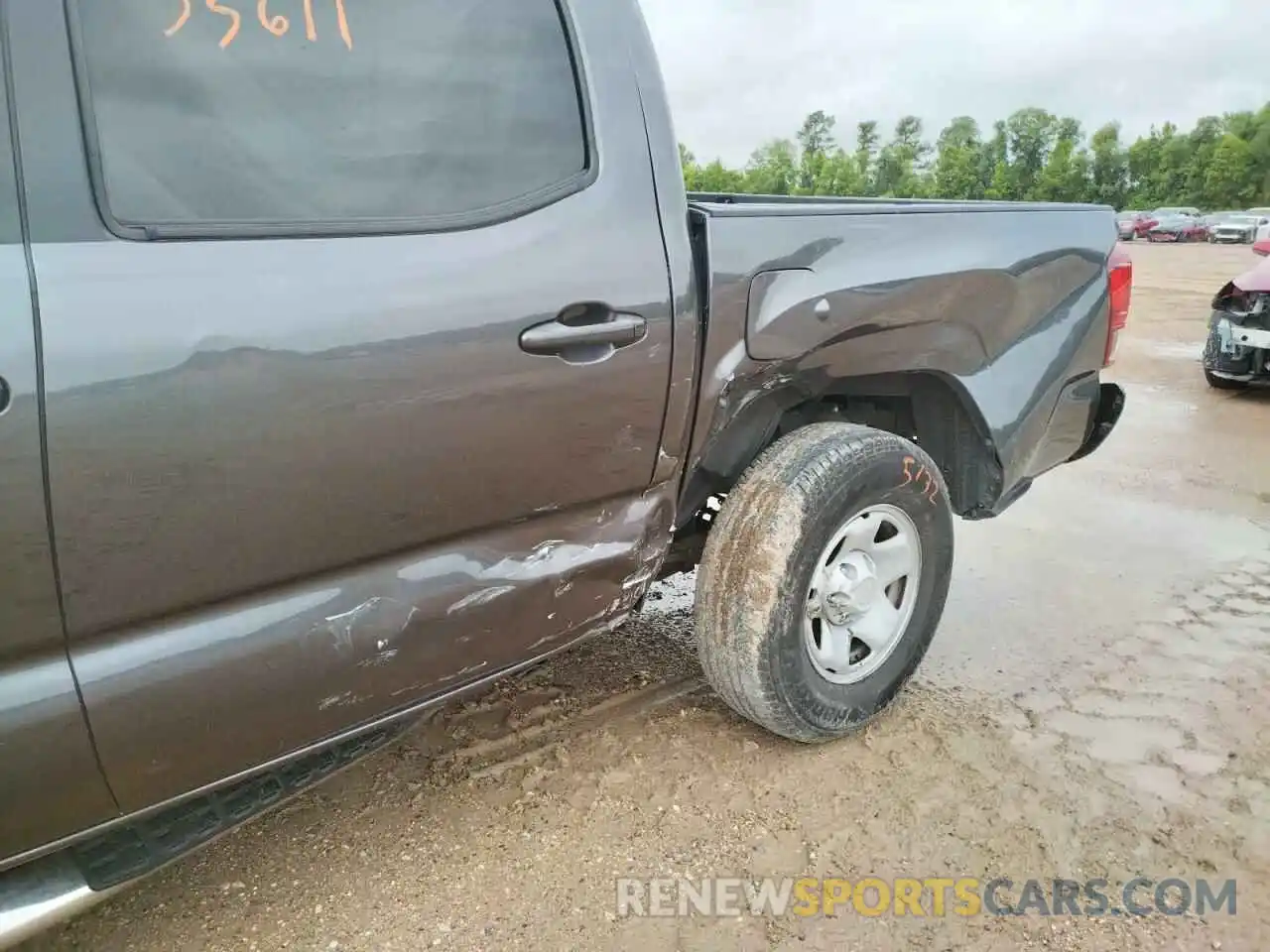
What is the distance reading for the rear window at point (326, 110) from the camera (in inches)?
55.3

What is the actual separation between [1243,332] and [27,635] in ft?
26.5

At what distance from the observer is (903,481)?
2516mm

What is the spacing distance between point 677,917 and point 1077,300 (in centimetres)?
216

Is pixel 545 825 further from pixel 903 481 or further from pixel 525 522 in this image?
pixel 903 481

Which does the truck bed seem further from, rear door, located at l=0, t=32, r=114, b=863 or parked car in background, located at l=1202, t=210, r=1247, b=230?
parked car in background, located at l=1202, t=210, r=1247, b=230

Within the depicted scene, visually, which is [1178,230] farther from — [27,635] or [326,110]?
[27,635]

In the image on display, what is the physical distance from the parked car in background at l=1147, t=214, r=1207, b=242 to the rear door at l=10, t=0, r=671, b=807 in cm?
4562

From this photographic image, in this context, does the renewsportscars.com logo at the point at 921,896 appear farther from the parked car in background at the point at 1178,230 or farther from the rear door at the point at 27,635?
the parked car in background at the point at 1178,230

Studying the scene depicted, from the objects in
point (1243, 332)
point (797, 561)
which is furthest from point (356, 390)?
point (1243, 332)

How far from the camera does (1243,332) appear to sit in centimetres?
718

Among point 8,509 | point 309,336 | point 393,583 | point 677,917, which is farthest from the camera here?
point 677,917

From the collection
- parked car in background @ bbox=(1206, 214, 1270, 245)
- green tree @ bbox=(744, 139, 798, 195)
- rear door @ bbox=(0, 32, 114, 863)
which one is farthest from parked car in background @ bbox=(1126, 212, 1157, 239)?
rear door @ bbox=(0, 32, 114, 863)

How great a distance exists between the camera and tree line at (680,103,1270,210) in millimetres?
61969

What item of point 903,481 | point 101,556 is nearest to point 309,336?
point 101,556
